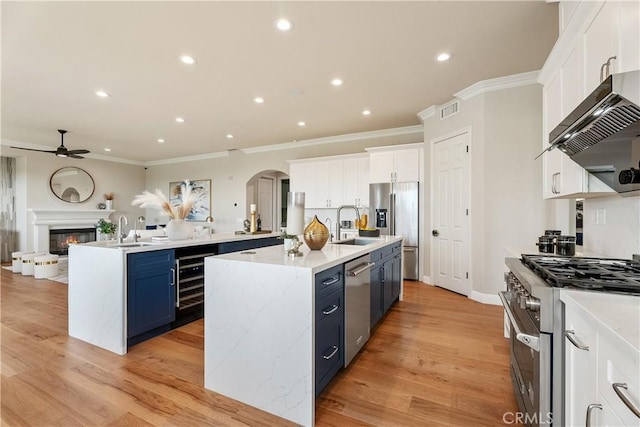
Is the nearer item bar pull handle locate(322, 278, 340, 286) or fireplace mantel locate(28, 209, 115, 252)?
bar pull handle locate(322, 278, 340, 286)

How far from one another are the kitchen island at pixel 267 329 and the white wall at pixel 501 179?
2.67 m

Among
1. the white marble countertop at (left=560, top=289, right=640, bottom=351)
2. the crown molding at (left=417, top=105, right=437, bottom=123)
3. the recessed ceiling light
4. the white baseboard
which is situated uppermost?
the recessed ceiling light

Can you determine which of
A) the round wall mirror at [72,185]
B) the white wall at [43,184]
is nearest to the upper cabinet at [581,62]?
the white wall at [43,184]

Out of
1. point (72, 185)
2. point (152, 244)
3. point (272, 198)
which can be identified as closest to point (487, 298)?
point (152, 244)

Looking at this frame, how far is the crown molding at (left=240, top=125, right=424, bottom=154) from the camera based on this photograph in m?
5.68

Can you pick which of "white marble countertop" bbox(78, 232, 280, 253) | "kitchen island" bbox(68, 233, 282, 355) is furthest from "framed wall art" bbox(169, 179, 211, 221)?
"kitchen island" bbox(68, 233, 282, 355)

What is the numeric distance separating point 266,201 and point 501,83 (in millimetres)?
6873

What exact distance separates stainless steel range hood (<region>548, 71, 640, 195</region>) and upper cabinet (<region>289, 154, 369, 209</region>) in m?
4.20

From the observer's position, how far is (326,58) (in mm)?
3092

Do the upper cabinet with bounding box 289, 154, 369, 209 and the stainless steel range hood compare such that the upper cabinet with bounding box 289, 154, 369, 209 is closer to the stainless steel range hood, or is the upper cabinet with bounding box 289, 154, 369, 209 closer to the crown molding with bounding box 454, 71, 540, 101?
the crown molding with bounding box 454, 71, 540, 101

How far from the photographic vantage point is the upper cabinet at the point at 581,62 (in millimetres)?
1292

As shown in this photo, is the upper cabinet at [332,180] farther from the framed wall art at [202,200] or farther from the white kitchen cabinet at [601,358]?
the white kitchen cabinet at [601,358]

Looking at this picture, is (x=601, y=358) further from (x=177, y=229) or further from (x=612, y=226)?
(x=177, y=229)

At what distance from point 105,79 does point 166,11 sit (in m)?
1.85
